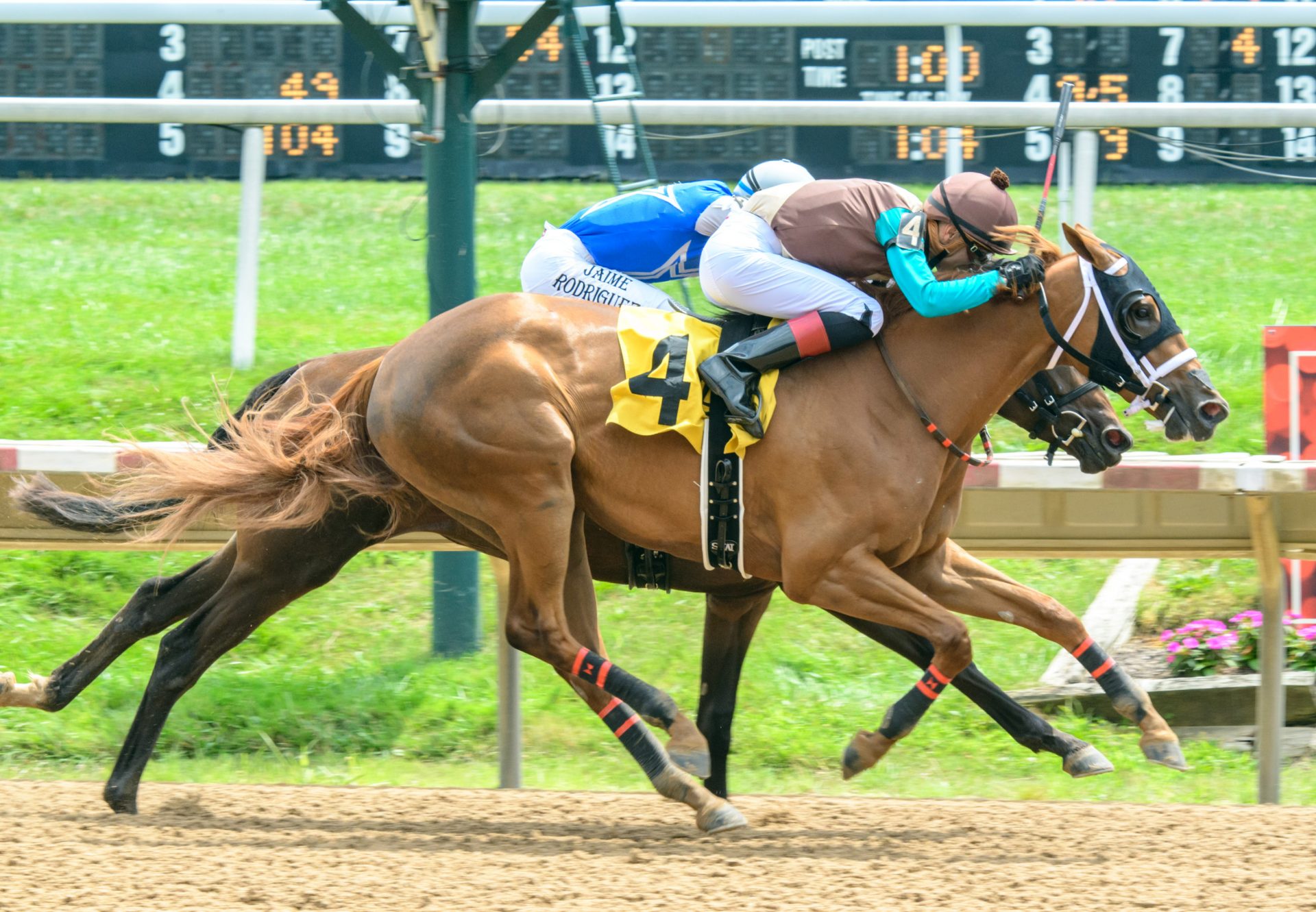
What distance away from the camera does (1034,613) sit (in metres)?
4.37

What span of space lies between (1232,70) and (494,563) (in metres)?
5.81

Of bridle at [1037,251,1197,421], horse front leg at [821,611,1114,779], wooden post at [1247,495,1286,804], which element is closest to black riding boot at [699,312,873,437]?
bridle at [1037,251,1197,421]

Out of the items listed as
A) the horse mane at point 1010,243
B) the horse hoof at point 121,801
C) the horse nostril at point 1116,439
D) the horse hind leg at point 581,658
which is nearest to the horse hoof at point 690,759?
the horse hind leg at point 581,658

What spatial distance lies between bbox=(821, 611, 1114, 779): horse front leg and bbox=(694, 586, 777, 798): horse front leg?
30 cm

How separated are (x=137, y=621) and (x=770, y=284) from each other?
214 centimetres

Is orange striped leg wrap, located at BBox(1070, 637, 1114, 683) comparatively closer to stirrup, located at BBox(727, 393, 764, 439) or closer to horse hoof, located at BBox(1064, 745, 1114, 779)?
horse hoof, located at BBox(1064, 745, 1114, 779)

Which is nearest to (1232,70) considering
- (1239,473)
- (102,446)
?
(1239,473)

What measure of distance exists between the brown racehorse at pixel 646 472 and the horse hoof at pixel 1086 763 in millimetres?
144

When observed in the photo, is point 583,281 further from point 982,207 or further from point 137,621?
point 137,621

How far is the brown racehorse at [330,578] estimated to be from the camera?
443 cm

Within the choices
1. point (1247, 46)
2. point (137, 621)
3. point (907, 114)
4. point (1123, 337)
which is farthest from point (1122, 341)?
point (1247, 46)

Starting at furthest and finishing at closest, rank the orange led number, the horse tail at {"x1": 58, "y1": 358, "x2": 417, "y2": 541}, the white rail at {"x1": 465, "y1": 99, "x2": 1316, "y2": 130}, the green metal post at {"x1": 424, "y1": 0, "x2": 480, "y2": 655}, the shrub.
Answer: the orange led number < the white rail at {"x1": 465, "y1": 99, "x2": 1316, "y2": 130} < the shrub < the green metal post at {"x1": 424, "y1": 0, "x2": 480, "y2": 655} < the horse tail at {"x1": 58, "y1": 358, "x2": 417, "y2": 541}

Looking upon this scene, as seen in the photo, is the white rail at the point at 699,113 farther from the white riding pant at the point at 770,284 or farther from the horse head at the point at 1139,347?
the horse head at the point at 1139,347

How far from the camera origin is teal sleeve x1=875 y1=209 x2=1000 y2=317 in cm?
411
